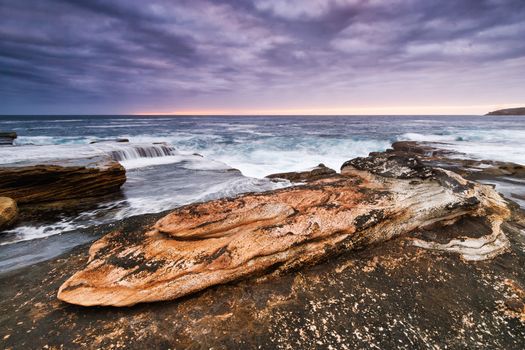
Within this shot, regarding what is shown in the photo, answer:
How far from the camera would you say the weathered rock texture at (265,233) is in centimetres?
282

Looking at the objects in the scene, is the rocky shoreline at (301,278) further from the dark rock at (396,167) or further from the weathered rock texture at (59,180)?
the weathered rock texture at (59,180)

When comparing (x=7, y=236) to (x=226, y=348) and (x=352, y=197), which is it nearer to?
(x=226, y=348)

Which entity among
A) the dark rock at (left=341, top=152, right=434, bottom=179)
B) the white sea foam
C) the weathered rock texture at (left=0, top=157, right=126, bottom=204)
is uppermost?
the dark rock at (left=341, top=152, right=434, bottom=179)

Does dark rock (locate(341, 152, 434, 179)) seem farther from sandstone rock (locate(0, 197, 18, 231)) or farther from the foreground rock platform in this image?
sandstone rock (locate(0, 197, 18, 231))

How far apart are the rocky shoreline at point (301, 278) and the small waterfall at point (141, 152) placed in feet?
38.9

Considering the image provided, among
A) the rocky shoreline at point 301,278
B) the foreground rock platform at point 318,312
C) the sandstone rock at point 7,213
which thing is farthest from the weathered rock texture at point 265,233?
the sandstone rock at point 7,213

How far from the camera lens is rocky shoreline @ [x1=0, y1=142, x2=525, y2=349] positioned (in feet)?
7.95

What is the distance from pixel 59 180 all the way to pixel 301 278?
7.28m

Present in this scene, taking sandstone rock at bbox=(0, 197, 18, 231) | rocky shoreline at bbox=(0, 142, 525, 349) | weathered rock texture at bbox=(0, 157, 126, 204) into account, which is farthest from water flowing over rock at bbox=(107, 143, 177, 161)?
rocky shoreline at bbox=(0, 142, 525, 349)

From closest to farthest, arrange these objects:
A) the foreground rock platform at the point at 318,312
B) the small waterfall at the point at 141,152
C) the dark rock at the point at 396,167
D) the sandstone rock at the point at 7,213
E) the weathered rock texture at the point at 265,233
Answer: the foreground rock platform at the point at 318,312
the weathered rock texture at the point at 265,233
the dark rock at the point at 396,167
the sandstone rock at the point at 7,213
the small waterfall at the point at 141,152

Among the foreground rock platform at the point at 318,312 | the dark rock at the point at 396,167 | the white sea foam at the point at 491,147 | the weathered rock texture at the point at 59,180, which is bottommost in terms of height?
the white sea foam at the point at 491,147

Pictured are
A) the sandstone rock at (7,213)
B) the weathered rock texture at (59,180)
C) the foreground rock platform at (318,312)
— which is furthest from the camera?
the weathered rock texture at (59,180)

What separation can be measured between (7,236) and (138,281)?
429 cm

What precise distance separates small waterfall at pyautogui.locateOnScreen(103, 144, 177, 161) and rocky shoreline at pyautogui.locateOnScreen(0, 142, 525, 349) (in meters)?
11.9
